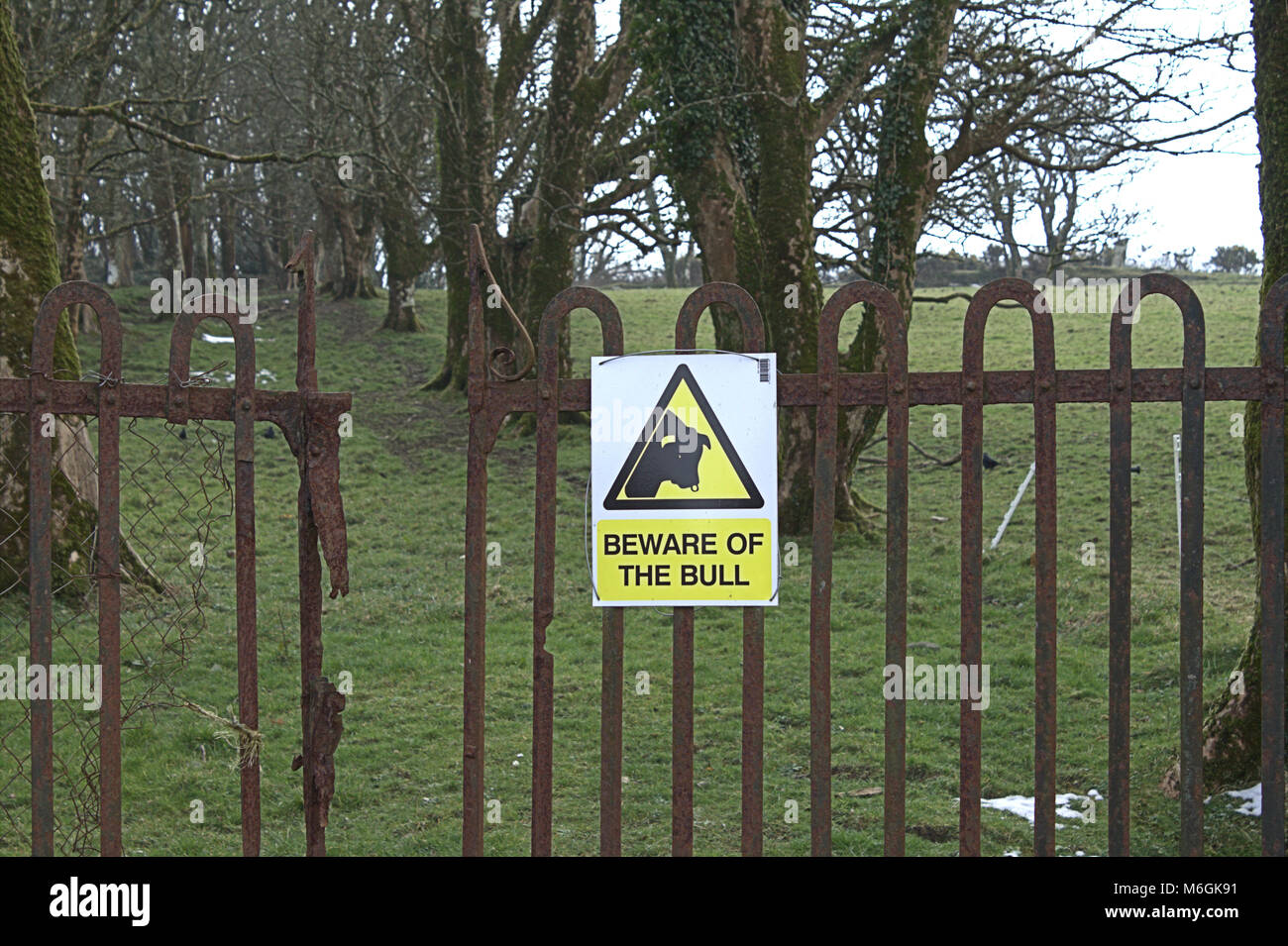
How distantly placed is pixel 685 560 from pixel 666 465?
31 centimetres

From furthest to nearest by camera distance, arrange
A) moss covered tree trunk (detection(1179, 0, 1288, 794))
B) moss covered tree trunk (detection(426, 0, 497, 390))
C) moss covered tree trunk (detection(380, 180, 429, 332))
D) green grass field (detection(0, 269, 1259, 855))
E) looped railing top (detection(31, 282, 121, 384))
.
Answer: moss covered tree trunk (detection(380, 180, 429, 332))
moss covered tree trunk (detection(426, 0, 497, 390))
green grass field (detection(0, 269, 1259, 855))
moss covered tree trunk (detection(1179, 0, 1288, 794))
looped railing top (detection(31, 282, 121, 384))

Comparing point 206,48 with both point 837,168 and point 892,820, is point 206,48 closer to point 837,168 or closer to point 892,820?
point 837,168

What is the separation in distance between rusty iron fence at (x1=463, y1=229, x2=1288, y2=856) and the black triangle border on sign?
0.14 m

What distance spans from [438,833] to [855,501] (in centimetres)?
1048

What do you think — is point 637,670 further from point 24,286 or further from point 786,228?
point 786,228

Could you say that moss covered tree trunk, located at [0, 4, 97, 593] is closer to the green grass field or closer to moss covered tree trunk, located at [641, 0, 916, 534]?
the green grass field

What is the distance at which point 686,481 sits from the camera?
12.4ft

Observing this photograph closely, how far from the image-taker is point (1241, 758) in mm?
5680

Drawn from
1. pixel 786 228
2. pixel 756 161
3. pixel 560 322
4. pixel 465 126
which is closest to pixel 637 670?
pixel 560 322

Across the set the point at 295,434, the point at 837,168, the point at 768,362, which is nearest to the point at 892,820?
the point at 768,362

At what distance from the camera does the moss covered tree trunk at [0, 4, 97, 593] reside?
8.98m

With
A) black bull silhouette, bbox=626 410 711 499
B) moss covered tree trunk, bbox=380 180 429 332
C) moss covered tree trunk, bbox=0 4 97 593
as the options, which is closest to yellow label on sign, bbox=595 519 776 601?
black bull silhouette, bbox=626 410 711 499

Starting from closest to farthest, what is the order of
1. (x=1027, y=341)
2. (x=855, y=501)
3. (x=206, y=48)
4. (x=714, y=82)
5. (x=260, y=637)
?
(x=260, y=637)
(x=714, y=82)
(x=855, y=501)
(x=206, y=48)
(x=1027, y=341)

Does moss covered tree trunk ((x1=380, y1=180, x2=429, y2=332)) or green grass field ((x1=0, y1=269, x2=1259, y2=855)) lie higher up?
moss covered tree trunk ((x1=380, y1=180, x2=429, y2=332))
